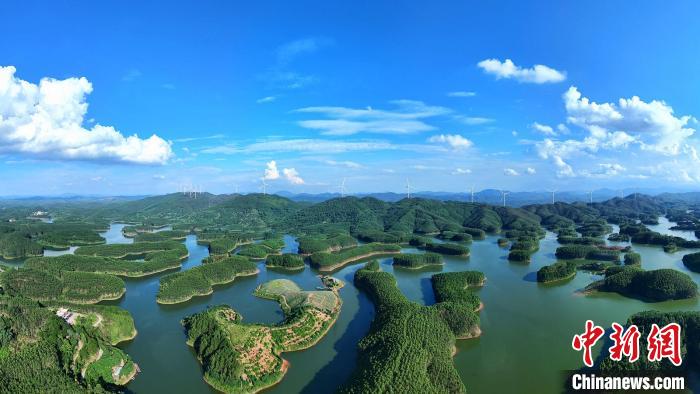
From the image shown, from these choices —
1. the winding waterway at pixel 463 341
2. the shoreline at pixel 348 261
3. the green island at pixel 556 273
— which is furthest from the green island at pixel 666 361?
the shoreline at pixel 348 261

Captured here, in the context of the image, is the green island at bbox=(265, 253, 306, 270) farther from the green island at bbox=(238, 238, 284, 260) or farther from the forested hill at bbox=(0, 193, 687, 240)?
the forested hill at bbox=(0, 193, 687, 240)

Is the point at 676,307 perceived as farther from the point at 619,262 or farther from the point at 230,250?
the point at 230,250

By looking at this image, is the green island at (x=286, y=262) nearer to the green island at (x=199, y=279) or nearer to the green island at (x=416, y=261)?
the green island at (x=199, y=279)

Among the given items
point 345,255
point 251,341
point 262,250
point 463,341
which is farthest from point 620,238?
point 251,341

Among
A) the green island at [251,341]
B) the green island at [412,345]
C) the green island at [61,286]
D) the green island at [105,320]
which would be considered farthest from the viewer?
the green island at [61,286]

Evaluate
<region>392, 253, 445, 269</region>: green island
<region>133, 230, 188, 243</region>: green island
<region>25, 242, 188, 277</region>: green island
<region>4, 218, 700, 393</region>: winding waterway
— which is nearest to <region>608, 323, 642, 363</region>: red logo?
<region>4, 218, 700, 393</region>: winding waterway
